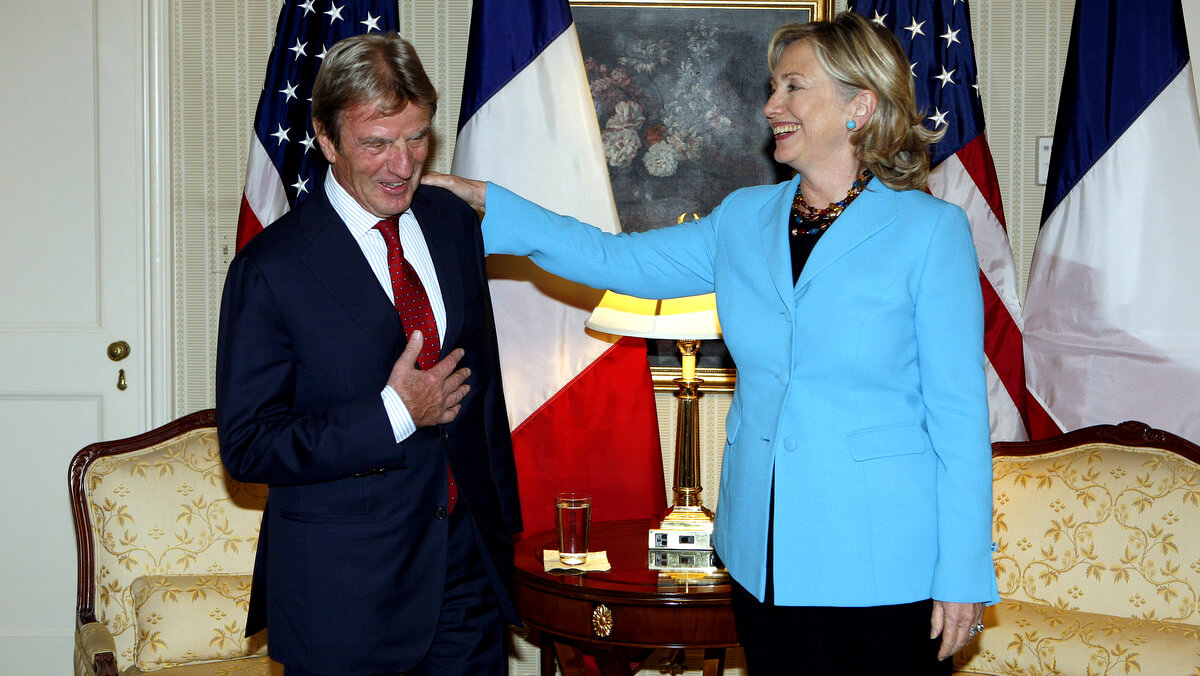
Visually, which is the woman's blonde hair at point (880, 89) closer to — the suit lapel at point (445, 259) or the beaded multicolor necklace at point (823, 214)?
the beaded multicolor necklace at point (823, 214)

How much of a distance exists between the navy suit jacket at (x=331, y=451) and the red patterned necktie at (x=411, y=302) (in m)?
0.02

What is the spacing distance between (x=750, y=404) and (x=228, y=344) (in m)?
0.95

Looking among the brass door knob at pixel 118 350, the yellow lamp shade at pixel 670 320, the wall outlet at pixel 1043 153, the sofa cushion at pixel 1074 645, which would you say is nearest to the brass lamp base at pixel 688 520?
the yellow lamp shade at pixel 670 320

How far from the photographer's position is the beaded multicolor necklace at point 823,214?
1924 mm

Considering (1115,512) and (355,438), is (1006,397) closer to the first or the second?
(1115,512)

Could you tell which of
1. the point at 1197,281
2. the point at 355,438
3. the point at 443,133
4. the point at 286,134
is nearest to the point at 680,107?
the point at 443,133

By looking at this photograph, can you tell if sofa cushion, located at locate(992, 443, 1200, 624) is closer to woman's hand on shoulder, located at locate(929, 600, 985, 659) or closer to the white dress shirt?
woman's hand on shoulder, located at locate(929, 600, 985, 659)

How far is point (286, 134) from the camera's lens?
335 centimetres

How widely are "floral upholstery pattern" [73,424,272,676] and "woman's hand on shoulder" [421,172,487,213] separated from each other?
1.36 metres

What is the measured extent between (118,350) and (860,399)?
2828 mm

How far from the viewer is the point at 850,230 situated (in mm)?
1845

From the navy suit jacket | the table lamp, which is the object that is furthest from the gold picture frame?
the navy suit jacket

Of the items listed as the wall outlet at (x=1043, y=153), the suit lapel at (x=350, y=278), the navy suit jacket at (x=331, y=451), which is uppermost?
the wall outlet at (x=1043, y=153)

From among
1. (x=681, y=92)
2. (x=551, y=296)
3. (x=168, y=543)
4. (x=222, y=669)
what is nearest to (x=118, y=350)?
(x=168, y=543)
